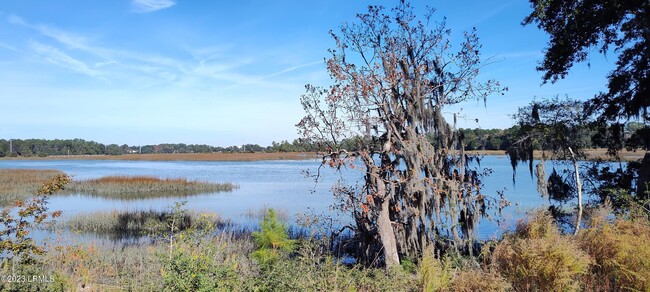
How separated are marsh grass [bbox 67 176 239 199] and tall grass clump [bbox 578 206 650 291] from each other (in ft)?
89.1

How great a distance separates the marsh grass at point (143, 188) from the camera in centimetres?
2980

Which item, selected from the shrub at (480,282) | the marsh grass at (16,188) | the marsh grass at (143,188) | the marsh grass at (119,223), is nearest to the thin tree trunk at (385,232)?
the shrub at (480,282)

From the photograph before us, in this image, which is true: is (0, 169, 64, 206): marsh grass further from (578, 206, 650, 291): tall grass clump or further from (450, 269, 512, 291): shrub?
(578, 206, 650, 291): tall grass clump

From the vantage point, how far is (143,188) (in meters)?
31.7

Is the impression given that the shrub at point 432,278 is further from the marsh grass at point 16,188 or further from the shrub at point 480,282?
the marsh grass at point 16,188

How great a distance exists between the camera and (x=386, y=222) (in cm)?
884

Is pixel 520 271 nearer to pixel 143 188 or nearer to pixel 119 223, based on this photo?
pixel 119 223

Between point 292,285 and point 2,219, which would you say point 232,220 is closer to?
point 2,219

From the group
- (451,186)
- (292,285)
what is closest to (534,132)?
(451,186)

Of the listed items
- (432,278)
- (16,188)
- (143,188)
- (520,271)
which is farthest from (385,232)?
(16,188)

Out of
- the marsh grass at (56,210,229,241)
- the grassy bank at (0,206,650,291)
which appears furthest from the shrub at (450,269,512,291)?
the marsh grass at (56,210,229,241)

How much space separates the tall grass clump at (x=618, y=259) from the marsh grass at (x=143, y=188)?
27.1m

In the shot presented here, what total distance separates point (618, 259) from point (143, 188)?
3117 cm

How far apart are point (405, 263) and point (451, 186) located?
1722 millimetres
